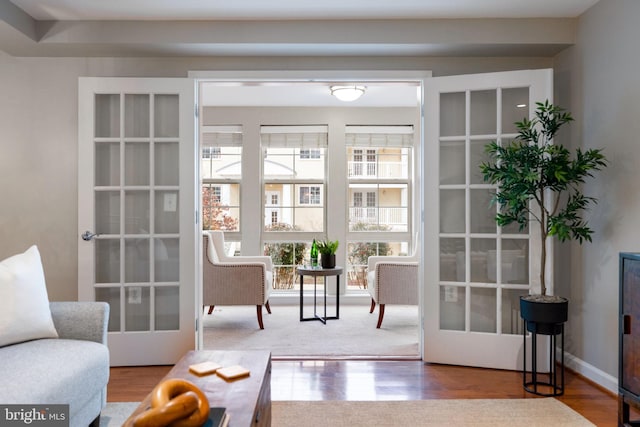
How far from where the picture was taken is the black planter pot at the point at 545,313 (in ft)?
9.23

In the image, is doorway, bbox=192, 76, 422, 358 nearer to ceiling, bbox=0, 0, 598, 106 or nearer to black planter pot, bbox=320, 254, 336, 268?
black planter pot, bbox=320, 254, 336, 268

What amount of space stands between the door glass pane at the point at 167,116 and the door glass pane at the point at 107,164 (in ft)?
1.12

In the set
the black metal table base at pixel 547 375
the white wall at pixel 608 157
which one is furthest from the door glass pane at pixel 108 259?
the white wall at pixel 608 157

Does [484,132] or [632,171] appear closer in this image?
[632,171]

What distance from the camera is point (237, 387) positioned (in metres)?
1.72

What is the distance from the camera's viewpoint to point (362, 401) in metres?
2.74

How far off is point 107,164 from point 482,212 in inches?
111

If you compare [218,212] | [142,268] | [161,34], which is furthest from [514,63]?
[218,212]

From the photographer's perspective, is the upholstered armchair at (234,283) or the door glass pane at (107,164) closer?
the door glass pane at (107,164)

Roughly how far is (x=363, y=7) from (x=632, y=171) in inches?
77.4

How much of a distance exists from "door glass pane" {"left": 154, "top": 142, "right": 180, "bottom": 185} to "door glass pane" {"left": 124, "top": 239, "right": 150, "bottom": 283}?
0.48 meters

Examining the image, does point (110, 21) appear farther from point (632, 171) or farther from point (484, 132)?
point (632, 171)

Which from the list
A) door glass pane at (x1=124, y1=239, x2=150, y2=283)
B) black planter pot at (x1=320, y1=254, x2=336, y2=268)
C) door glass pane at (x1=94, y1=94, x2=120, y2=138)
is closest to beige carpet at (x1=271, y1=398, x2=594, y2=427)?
door glass pane at (x1=124, y1=239, x2=150, y2=283)

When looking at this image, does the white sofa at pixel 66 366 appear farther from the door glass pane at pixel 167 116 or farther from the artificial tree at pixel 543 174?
the artificial tree at pixel 543 174
